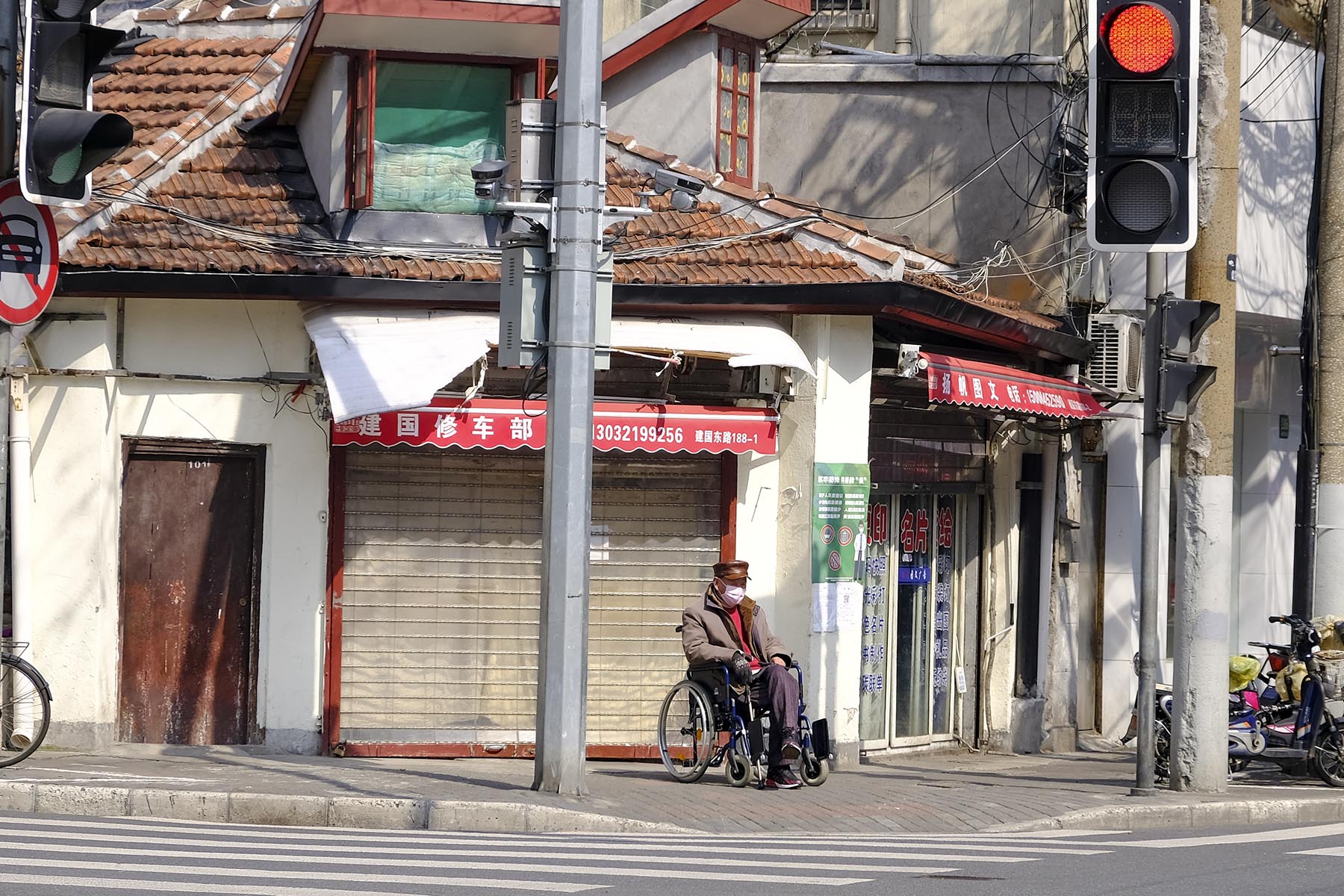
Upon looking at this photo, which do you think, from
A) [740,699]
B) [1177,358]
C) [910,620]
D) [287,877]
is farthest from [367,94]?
[287,877]

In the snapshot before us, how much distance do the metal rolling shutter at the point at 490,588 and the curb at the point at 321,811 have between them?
10.8ft

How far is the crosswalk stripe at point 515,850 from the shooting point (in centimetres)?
902

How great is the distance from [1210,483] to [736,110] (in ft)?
20.2

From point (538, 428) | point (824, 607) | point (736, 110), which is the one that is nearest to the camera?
point (538, 428)

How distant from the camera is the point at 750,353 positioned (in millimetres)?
13766

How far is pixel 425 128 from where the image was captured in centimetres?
1448

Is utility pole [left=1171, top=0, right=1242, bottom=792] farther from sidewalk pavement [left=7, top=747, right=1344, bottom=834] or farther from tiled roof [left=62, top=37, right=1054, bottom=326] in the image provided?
tiled roof [left=62, top=37, right=1054, bottom=326]

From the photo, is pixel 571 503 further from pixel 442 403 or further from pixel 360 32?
pixel 360 32

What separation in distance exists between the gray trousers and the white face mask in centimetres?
64

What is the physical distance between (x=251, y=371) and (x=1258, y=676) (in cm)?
849

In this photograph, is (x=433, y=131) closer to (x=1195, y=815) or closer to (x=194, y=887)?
(x=1195, y=815)

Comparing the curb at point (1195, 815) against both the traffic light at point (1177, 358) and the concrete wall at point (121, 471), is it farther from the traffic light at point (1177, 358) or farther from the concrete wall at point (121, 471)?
the concrete wall at point (121, 471)

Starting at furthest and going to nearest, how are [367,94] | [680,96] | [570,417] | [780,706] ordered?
[680,96] → [367,94] → [780,706] → [570,417]

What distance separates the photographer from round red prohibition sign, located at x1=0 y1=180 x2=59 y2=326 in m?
11.0
